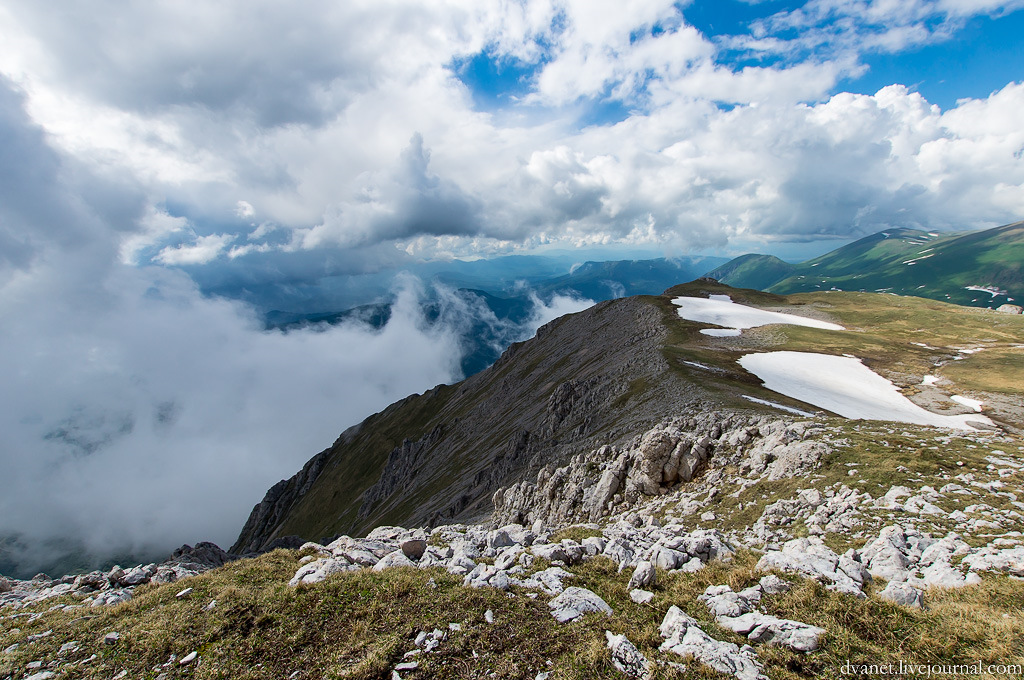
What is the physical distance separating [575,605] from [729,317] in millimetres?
102430

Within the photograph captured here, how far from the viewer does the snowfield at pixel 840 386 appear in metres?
44.4

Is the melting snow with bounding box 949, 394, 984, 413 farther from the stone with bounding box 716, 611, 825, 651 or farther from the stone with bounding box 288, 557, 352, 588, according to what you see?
the stone with bounding box 288, 557, 352, 588

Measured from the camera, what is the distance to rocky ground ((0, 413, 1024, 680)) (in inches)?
381

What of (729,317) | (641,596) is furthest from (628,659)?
(729,317)

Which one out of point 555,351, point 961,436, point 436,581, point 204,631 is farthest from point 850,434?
A: point 555,351

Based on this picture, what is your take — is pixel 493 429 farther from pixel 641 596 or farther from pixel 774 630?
pixel 774 630

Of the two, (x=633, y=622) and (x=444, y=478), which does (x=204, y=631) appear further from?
(x=444, y=478)

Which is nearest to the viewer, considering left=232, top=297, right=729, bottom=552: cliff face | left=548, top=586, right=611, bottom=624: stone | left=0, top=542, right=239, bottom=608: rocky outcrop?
left=548, top=586, right=611, bottom=624: stone

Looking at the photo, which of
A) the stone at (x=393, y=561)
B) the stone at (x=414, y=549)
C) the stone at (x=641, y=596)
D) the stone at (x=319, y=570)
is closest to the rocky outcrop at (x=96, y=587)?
the stone at (x=319, y=570)

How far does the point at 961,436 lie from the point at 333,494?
172210mm

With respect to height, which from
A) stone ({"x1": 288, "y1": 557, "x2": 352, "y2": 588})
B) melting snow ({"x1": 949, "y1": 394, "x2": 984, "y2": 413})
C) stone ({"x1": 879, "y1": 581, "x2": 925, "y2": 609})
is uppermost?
stone ({"x1": 288, "y1": 557, "x2": 352, "y2": 588})

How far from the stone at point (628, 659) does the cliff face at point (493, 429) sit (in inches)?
1287

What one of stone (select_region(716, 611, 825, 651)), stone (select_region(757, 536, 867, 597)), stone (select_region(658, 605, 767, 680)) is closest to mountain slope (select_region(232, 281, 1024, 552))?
stone (select_region(757, 536, 867, 597))

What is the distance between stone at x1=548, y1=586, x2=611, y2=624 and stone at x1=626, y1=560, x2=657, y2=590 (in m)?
1.32
